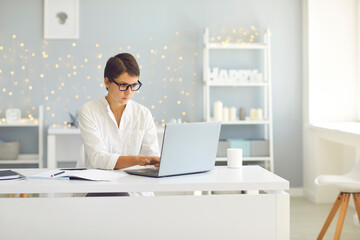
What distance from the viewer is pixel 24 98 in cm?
485

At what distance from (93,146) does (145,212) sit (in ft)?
2.18

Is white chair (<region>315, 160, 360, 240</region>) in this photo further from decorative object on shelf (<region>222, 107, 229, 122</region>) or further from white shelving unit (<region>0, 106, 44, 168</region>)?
white shelving unit (<region>0, 106, 44, 168</region>)

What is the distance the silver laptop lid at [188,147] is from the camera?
205cm

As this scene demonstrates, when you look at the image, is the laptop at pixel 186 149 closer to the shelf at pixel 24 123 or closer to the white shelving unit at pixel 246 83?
the white shelving unit at pixel 246 83

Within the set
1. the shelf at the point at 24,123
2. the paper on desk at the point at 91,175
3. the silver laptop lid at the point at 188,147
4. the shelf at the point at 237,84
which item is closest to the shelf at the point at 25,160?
the shelf at the point at 24,123

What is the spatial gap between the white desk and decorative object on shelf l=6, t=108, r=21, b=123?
9.20 ft

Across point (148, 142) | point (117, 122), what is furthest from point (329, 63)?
point (117, 122)

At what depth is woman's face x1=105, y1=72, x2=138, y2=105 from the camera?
2582 millimetres

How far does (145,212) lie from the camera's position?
199cm

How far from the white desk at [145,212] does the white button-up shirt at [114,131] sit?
0.55 meters

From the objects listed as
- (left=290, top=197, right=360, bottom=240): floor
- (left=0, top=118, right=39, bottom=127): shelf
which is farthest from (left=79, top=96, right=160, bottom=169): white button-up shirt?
(left=0, top=118, right=39, bottom=127): shelf

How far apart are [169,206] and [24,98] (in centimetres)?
325

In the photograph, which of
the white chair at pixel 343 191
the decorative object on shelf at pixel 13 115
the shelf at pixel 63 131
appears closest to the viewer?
the white chair at pixel 343 191

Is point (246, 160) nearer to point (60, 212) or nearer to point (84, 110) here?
point (84, 110)
